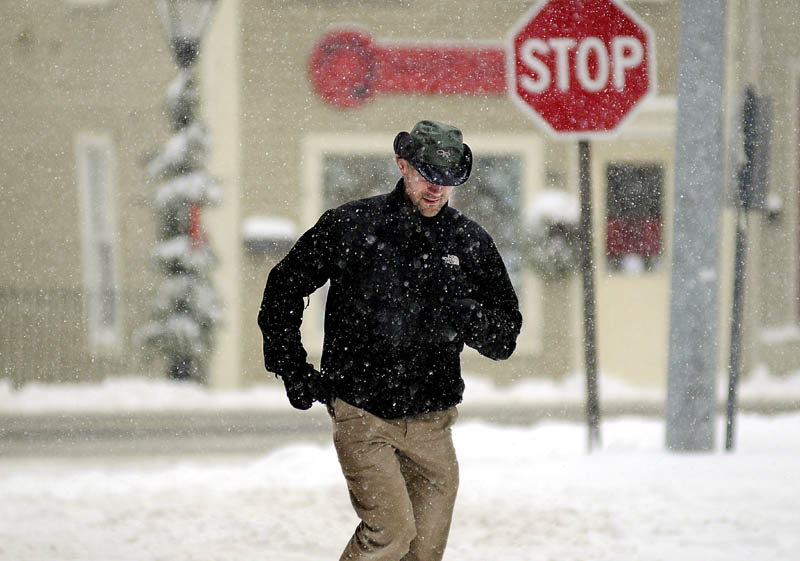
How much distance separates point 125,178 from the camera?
1584 cm

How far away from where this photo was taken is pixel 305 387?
160 inches

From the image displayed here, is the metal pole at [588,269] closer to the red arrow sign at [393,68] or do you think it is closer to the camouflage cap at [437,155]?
the camouflage cap at [437,155]

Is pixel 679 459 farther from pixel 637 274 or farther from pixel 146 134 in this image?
pixel 146 134

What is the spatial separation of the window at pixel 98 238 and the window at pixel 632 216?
6.55m

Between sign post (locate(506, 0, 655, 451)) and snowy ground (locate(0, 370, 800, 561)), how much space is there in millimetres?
2214

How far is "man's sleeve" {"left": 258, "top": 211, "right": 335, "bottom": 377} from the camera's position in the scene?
4121 mm

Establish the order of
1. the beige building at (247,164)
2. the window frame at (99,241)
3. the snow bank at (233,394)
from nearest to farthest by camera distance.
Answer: the snow bank at (233,394), the beige building at (247,164), the window frame at (99,241)

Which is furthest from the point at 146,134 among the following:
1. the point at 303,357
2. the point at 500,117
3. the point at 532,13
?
the point at 303,357

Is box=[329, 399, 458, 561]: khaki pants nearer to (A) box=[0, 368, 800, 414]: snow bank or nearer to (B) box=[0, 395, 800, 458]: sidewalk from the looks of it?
(B) box=[0, 395, 800, 458]: sidewalk

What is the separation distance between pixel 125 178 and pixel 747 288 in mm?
8278

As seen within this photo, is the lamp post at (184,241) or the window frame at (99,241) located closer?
the lamp post at (184,241)

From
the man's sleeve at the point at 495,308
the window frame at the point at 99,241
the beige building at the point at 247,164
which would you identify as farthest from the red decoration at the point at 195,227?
the man's sleeve at the point at 495,308

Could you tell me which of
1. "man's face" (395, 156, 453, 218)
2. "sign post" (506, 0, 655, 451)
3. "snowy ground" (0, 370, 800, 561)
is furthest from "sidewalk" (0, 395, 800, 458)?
"man's face" (395, 156, 453, 218)

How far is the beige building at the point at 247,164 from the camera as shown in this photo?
51.7 ft
